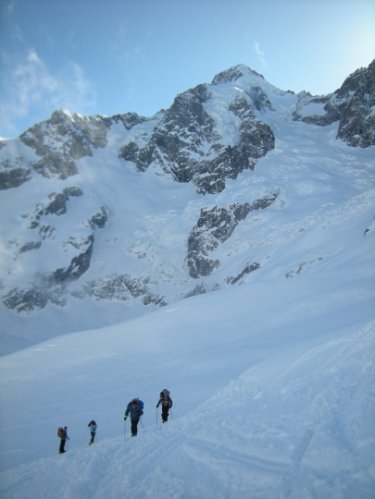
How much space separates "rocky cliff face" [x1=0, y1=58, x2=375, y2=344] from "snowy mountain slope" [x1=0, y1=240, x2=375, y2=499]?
1965 inches

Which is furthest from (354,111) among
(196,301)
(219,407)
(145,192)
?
(219,407)

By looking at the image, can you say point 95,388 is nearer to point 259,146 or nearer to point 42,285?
point 42,285

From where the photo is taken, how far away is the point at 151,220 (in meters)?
111

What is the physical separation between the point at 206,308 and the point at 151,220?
267 feet

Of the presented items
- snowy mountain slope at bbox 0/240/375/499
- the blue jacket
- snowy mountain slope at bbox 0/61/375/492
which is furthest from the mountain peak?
the blue jacket

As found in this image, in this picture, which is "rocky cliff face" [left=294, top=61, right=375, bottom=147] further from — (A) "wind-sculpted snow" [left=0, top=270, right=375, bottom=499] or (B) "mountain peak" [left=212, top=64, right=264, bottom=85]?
(A) "wind-sculpted snow" [left=0, top=270, right=375, bottom=499]

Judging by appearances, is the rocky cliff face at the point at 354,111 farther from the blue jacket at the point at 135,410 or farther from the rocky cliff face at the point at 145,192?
the blue jacket at the point at 135,410

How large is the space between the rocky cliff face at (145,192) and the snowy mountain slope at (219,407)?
49.9 metres

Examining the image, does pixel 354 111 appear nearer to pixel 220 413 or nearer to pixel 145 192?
pixel 145 192

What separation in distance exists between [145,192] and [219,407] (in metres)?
115

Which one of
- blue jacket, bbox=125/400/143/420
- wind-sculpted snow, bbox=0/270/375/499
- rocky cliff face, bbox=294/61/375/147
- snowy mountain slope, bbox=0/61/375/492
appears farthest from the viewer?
rocky cliff face, bbox=294/61/375/147

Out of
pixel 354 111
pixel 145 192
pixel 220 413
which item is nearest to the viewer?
pixel 220 413

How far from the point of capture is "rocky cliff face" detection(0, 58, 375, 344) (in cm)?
9612

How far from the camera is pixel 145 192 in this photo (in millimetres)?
122250
